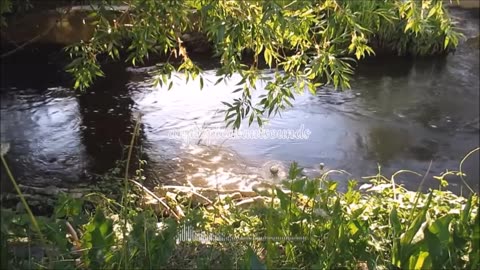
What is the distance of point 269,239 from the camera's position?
3.97ft

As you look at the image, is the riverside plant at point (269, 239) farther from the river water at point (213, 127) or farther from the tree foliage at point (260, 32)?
the river water at point (213, 127)

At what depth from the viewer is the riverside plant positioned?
1064 millimetres

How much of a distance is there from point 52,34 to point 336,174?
2.52m

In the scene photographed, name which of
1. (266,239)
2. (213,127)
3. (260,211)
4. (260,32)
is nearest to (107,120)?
(213,127)

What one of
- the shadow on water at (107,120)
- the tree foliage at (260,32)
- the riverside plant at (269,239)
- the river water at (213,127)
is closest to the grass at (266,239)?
the riverside plant at (269,239)

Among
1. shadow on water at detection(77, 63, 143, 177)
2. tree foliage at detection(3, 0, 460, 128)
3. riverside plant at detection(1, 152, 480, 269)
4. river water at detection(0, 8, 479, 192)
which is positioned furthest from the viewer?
shadow on water at detection(77, 63, 143, 177)

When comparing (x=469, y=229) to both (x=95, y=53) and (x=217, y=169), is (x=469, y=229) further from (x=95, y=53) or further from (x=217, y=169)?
(x=217, y=169)

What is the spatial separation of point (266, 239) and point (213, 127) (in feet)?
5.81

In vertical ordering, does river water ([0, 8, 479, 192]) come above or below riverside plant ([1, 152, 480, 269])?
below

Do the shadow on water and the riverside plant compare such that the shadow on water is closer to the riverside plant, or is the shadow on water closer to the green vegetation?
the green vegetation

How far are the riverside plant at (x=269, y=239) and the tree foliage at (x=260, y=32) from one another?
336 mm

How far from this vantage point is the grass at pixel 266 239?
41.9 inches

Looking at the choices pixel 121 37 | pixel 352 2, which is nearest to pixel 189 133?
pixel 121 37

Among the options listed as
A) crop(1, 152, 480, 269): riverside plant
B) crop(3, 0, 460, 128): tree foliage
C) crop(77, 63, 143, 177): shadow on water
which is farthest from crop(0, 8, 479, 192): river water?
crop(1, 152, 480, 269): riverside plant
